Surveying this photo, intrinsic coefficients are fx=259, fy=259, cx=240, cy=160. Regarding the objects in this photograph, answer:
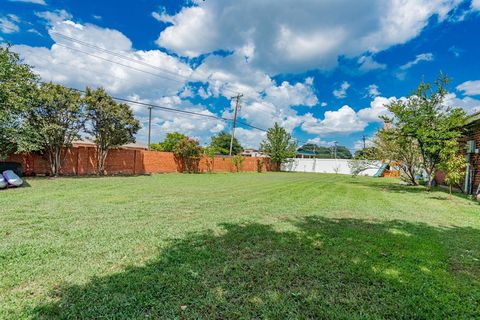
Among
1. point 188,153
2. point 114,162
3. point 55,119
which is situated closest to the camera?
point 55,119

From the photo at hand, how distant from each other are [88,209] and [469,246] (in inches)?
277

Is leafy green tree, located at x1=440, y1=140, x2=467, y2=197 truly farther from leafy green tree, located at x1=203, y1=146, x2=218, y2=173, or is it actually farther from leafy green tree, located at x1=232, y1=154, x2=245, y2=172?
leafy green tree, located at x1=232, y1=154, x2=245, y2=172

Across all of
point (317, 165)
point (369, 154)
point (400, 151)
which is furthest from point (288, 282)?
point (317, 165)

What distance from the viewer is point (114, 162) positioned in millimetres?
16453

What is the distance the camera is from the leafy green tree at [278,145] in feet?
100

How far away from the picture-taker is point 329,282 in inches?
104

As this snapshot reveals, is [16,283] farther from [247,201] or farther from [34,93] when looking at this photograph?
[34,93]

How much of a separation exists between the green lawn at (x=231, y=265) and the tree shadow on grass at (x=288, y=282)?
0.04 ft

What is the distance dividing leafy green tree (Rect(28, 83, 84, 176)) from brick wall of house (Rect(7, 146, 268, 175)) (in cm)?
52

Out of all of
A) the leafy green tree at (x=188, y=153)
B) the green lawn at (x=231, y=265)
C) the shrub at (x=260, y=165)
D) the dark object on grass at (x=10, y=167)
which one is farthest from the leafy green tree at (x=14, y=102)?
the shrub at (x=260, y=165)

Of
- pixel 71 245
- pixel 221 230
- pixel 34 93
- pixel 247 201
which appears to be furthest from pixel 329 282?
pixel 34 93

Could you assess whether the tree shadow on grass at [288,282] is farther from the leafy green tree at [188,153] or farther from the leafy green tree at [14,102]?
the leafy green tree at [188,153]

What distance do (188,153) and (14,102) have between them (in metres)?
11.4

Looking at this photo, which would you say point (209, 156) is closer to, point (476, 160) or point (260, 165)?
point (260, 165)
